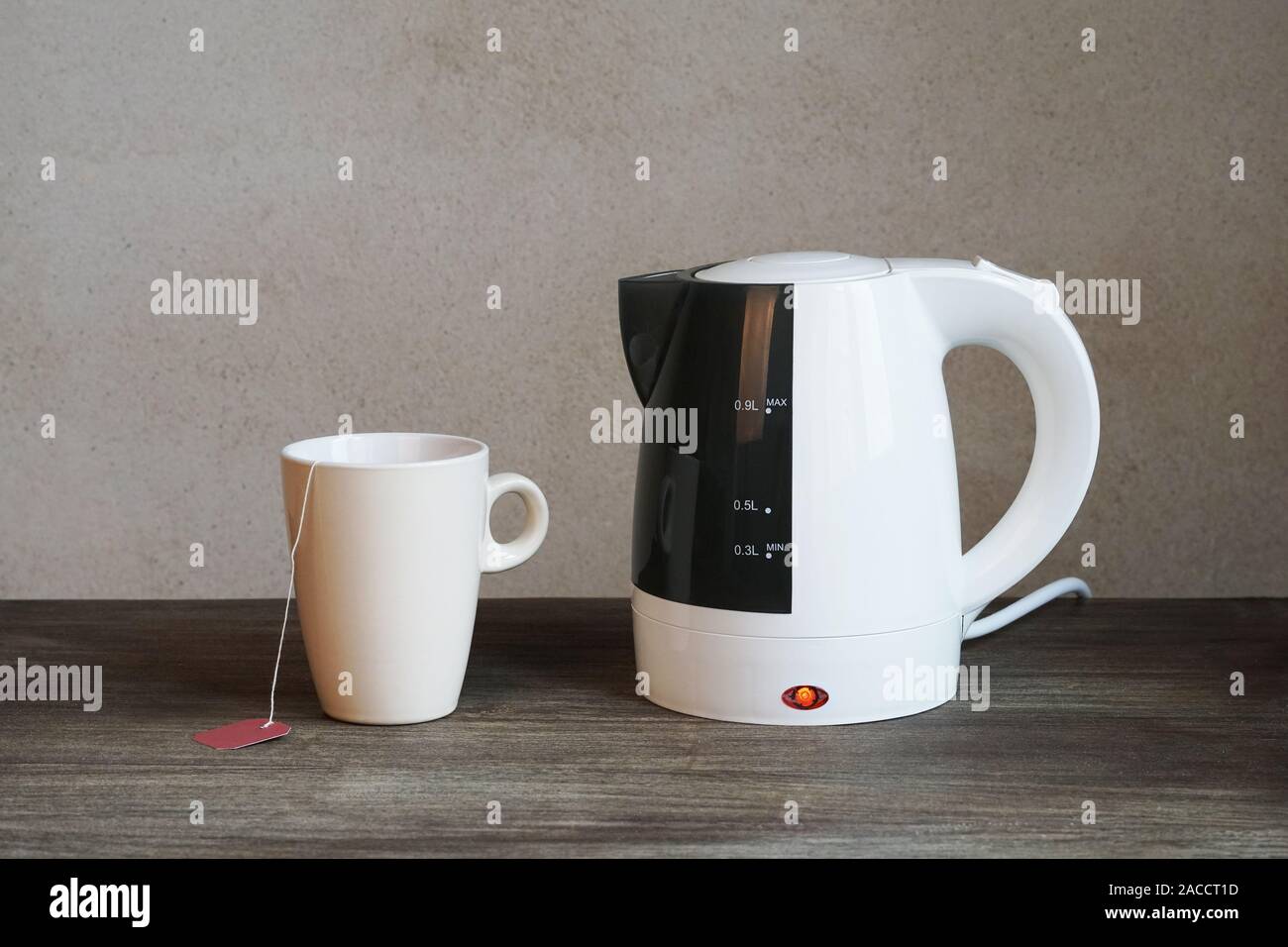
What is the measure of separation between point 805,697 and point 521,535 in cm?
19

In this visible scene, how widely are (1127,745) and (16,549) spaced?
90 cm

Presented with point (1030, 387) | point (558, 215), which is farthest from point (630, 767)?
point (558, 215)

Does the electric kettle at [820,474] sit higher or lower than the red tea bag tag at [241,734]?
higher

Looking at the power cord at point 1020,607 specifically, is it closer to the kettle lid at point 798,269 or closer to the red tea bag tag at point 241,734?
the kettle lid at point 798,269

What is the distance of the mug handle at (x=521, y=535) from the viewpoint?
72 cm

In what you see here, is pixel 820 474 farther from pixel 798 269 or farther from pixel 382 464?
pixel 382 464

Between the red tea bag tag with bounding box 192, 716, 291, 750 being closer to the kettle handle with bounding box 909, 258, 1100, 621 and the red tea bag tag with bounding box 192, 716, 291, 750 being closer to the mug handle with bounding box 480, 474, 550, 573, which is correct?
the mug handle with bounding box 480, 474, 550, 573

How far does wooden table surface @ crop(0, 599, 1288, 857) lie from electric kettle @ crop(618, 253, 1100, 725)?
4 cm

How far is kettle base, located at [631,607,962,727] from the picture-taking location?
674 mm

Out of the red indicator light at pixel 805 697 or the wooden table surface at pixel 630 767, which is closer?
the wooden table surface at pixel 630 767

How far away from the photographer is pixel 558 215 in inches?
40.9

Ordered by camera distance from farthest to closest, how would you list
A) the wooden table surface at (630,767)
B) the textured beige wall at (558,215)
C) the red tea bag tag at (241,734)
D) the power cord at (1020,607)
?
the textured beige wall at (558,215) < the power cord at (1020,607) < the red tea bag tag at (241,734) < the wooden table surface at (630,767)

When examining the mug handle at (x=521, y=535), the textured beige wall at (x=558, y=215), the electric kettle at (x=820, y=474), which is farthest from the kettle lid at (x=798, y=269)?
the textured beige wall at (x=558, y=215)

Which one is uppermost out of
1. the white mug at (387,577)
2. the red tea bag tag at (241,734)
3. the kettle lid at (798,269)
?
the kettle lid at (798,269)
